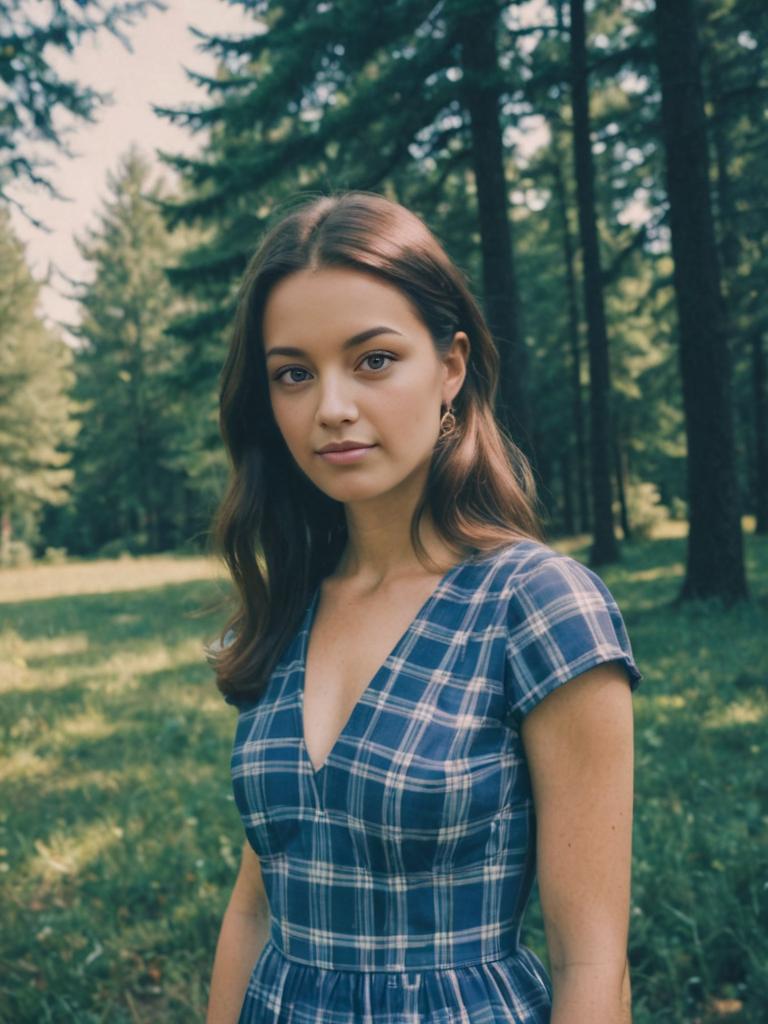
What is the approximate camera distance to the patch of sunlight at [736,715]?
5.90m

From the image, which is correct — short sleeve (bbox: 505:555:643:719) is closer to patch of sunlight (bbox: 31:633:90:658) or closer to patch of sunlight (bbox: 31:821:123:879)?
patch of sunlight (bbox: 31:821:123:879)

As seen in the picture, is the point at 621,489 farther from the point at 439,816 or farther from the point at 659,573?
the point at 439,816

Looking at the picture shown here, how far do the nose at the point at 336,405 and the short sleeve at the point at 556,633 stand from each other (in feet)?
1.49

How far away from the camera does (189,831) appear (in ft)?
16.5

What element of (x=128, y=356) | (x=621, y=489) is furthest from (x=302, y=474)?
(x=128, y=356)

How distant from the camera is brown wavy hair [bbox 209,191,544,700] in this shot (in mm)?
1733

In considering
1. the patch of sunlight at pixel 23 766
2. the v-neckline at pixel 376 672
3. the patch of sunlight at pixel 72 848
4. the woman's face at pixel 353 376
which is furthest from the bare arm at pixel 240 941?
the patch of sunlight at pixel 23 766

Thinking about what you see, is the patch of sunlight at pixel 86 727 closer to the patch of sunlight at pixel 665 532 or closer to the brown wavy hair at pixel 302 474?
the brown wavy hair at pixel 302 474

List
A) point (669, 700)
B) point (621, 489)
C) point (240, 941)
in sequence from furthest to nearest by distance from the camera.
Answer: point (621, 489)
point (669, 700)
point (240, 941)

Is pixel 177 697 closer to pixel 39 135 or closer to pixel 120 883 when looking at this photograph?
pixel 120 883

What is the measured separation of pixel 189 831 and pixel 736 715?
12.2ft

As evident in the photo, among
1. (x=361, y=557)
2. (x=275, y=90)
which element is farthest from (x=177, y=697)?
(x=361, y=557)

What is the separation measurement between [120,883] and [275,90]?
299 inches

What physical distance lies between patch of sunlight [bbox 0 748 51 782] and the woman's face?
224 inches
